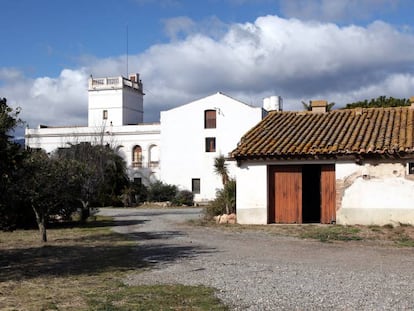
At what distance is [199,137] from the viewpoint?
5703cm

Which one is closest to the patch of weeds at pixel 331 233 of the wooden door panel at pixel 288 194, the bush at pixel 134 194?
the wooden door panel at pixel 288 194

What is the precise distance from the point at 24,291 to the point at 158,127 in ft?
167

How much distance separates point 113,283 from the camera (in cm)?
1062

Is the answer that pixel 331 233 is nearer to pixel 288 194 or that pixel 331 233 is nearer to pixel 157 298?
pixel 288 194

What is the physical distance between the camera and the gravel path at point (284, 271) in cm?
871

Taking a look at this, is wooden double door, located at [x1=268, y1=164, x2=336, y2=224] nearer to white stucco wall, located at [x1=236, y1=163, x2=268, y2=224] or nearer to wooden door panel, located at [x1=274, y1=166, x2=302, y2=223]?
wooden door panel, located at [x1=274, y1=166, x2=302, y2=223]

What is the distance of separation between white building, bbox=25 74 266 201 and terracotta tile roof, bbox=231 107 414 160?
971 inches

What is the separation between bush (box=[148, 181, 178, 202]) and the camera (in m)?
55.0

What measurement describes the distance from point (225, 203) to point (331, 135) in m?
5.36

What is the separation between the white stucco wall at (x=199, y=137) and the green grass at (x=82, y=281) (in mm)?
37429

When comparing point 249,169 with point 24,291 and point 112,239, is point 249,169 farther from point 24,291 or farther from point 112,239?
point 24,291

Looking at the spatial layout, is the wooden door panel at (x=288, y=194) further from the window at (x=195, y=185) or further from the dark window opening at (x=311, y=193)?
the window at (x=195, y=185)

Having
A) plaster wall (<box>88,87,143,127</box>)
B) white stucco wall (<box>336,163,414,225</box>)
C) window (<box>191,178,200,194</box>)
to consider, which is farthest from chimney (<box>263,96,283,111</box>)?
white stucco wall (<box>336,163,414,225</box>)

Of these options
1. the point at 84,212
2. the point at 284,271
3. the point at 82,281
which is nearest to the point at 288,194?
the point at 84,212
